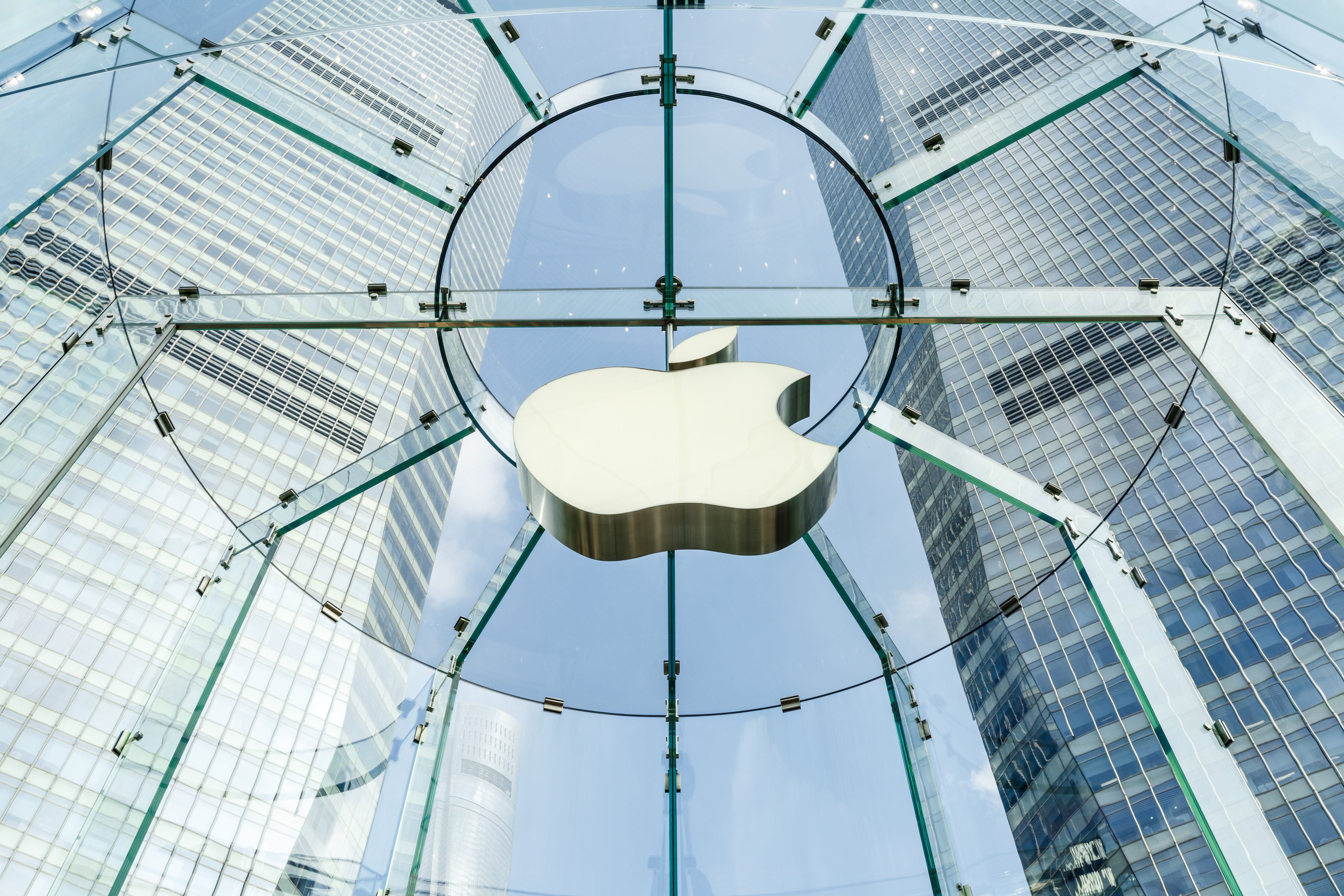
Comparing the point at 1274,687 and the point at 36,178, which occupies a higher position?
the point at 1274,687

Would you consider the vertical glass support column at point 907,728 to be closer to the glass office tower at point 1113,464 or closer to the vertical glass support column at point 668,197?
the glass office tower at point 1113,464

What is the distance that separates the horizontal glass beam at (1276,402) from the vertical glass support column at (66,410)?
161 inches

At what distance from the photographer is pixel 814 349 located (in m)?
3.72

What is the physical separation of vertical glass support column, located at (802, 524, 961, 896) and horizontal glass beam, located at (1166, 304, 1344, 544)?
5.72 ft

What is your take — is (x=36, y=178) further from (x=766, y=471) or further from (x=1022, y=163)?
(x=1022, y=163)

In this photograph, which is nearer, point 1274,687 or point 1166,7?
point 1166,7

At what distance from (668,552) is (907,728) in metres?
1.42

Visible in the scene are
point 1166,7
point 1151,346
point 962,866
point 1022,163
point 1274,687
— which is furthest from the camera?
point 1022,163

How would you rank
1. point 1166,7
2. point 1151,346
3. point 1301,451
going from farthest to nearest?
point 1151,346 → point 1166,7 → point 1301,451

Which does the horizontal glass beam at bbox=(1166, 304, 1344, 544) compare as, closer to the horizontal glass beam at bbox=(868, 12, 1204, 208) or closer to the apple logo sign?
the horizontal glass beam at bbox=(868, 12, 1204, 208)

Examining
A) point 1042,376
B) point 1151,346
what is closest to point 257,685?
point 1151,346

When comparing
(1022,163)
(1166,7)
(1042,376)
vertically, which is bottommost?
(1166,7)

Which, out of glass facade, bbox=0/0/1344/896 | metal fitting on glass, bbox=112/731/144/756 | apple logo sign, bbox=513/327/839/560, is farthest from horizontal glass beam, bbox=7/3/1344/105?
metal fitting on glass, bbox=112/731/144/756

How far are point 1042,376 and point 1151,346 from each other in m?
19.8
